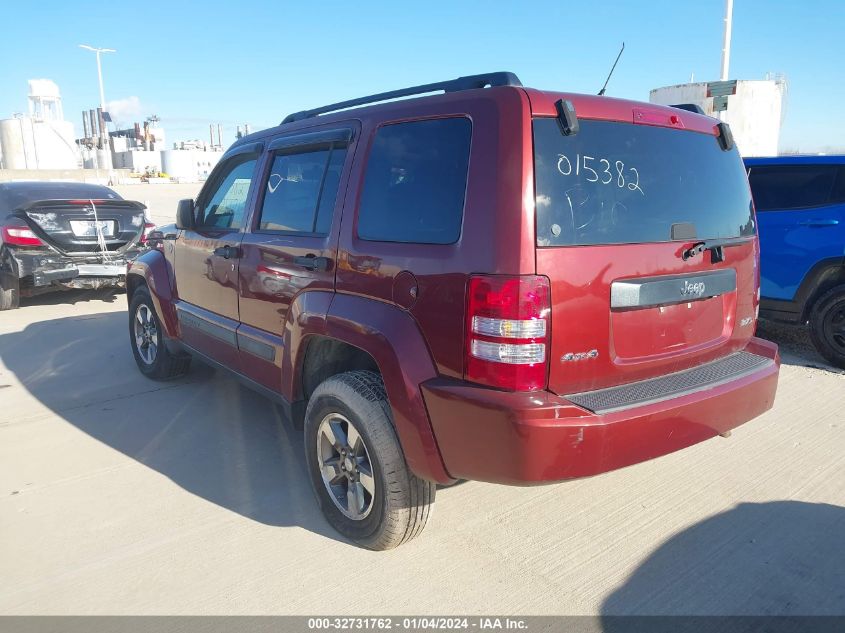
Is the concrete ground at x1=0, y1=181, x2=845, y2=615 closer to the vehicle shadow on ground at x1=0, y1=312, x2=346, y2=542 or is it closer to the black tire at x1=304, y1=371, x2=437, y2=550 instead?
the vehicle shadow on ground at x1=0, y1=312, x2=346, y2=542

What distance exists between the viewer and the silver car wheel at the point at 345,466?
9.31 ft

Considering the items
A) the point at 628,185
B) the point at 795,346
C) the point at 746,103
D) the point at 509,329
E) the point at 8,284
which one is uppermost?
the point at 746,103

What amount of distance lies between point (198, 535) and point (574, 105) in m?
2.61

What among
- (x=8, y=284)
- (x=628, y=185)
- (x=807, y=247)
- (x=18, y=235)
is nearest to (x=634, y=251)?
(x=628, y=185)

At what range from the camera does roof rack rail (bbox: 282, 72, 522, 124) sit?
99.6 inches

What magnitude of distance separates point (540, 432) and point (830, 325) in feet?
15.0

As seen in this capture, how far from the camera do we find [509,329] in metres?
2.23

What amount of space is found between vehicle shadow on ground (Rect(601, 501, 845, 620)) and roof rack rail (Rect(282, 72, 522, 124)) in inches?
84.4

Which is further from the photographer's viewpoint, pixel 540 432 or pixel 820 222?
pixel 820 222

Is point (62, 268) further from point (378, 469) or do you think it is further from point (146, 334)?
point (378, 469)

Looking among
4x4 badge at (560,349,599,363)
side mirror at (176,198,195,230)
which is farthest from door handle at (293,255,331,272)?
side mirror at (176,198,195,230)

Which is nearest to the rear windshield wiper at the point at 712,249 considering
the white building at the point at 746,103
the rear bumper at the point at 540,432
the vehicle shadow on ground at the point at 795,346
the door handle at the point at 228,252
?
the rear bumper at the point at 540,432

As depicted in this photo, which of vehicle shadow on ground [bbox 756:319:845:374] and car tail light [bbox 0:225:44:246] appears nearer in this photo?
vehicle shadow on ground [bbox 756:319:845:374]

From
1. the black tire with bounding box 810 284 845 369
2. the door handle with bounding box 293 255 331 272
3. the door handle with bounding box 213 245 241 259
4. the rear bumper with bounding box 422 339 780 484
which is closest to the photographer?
the rear bumper with bounding box 422 339 780 484
